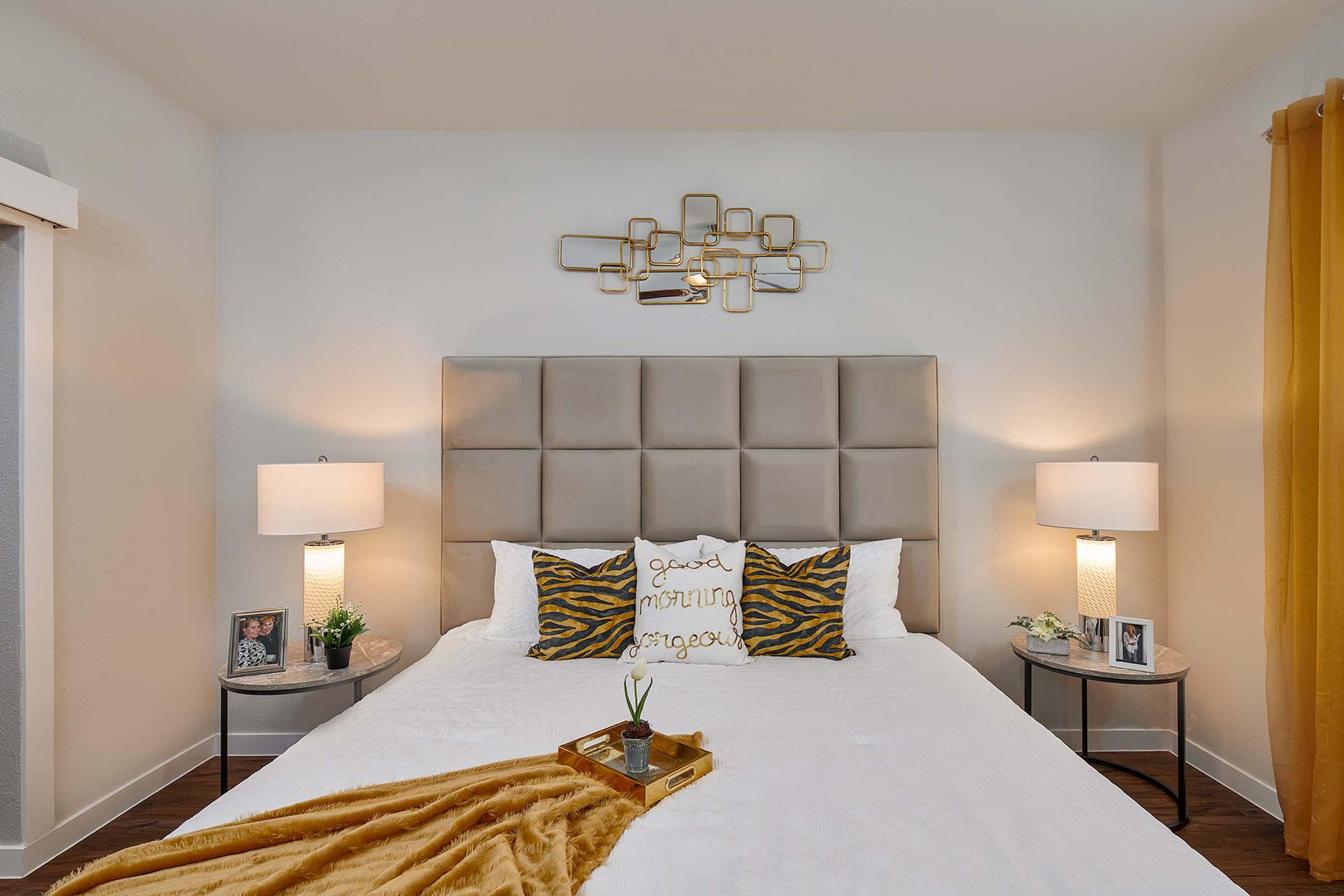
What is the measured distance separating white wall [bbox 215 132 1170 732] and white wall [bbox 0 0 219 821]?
0.16 meters

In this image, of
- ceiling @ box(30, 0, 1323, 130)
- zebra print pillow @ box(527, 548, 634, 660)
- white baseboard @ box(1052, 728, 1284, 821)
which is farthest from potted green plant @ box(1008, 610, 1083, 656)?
ceiling @ box(30, 0, 1323, 130)

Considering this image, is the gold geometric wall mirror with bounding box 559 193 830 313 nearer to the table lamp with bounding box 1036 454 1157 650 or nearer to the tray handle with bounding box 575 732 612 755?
the table lamp with bounding box 1036 454 1157 650

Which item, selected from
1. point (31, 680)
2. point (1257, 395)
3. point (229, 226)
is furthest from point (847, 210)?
point (31, 680)

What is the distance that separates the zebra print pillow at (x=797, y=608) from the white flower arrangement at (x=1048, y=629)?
0.74m

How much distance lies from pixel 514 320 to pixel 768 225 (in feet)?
3.79

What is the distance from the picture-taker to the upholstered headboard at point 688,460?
2.86 metres

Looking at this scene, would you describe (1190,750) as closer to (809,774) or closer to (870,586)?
(870,586)

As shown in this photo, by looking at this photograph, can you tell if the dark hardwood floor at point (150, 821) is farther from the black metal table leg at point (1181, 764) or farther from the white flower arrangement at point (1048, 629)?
the black metal table leg at point (1181, 764)

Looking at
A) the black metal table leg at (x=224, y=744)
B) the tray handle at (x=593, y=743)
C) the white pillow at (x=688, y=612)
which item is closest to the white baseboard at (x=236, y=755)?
the black metal table leg at (x=224, y=744)

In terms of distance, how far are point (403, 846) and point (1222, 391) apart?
3067mm

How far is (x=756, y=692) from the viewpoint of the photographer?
6.64ft

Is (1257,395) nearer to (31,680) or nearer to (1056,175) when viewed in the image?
(1056,175)

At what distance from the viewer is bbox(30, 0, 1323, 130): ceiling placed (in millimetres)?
2164

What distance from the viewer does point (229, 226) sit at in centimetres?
297
